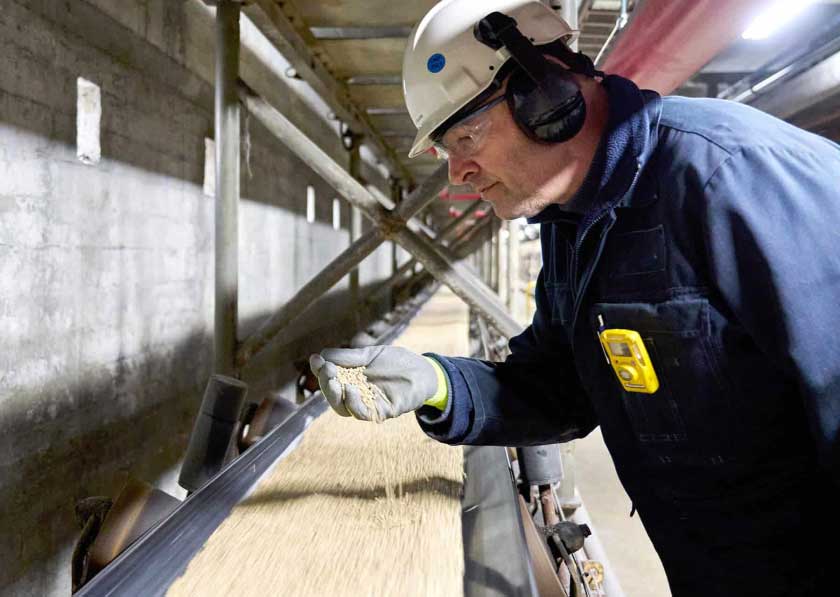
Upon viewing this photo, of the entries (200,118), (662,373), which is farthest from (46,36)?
(662,373)

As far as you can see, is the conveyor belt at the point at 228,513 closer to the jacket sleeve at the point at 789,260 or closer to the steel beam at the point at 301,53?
the jacket sleeve at the point at 789,260

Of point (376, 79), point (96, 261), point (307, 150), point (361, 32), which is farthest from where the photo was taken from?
point (376, 79)

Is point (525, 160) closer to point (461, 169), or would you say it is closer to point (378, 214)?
point (461, 169)

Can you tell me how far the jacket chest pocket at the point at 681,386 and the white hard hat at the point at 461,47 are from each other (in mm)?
544

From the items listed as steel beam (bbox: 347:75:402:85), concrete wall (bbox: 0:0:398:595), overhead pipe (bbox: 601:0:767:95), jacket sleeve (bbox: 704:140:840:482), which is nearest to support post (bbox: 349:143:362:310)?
steel beam (bbox: 347:75:402:85)

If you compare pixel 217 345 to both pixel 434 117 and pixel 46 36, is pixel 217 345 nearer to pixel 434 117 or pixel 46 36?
pixel 46 36

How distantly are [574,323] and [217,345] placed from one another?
5.80 ft

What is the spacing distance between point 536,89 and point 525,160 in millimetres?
146

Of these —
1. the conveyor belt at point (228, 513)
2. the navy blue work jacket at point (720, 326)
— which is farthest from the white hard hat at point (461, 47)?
the conveyor belt at point (228, 513)

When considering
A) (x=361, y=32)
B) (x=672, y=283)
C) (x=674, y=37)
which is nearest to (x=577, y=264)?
(x=672, y=283)

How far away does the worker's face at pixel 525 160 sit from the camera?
1.15m

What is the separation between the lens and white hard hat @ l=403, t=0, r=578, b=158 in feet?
3.80

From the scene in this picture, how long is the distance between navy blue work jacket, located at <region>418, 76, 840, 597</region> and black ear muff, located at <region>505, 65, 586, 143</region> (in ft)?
0.24

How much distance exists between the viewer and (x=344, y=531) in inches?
43.1
